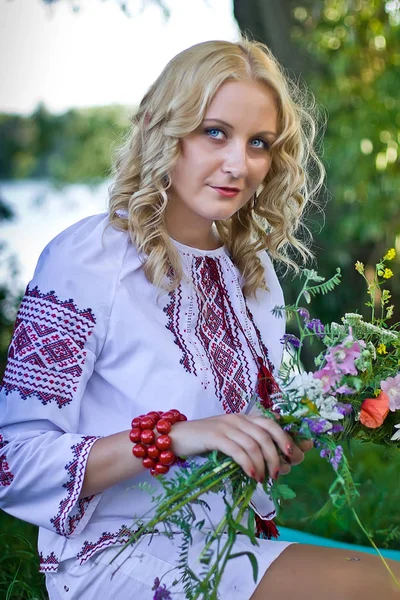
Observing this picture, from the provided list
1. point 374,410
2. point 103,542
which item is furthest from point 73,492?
point 374,410

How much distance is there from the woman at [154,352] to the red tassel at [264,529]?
0.06 meters

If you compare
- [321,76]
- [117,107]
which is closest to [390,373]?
[321,76]

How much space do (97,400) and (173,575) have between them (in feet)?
1.33

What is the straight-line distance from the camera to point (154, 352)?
1.86m

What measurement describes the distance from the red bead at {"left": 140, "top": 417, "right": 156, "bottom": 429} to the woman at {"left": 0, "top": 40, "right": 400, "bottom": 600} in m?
0.05

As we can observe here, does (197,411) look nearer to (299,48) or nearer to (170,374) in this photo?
(170,374)

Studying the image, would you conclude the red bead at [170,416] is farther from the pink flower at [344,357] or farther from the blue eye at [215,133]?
the blue eye at [215,133]

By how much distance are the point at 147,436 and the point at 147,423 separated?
0.08ft

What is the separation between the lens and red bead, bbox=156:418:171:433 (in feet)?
5.16

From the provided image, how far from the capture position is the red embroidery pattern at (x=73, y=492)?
1681 mm

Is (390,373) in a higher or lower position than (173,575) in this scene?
higher

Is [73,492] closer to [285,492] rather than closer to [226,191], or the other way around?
[285,492]

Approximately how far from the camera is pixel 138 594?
1.72 metres

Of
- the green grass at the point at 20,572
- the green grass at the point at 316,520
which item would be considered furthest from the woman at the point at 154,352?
the green grass at the point at 20,572
